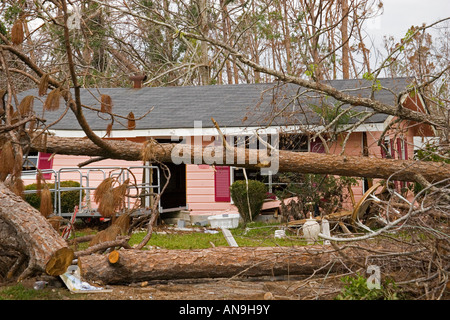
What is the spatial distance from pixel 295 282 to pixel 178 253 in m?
1.51

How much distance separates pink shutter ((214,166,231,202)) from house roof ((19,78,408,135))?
1359 millimetres

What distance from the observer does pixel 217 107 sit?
15.0m

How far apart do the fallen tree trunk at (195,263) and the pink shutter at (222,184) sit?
7456 millimetres

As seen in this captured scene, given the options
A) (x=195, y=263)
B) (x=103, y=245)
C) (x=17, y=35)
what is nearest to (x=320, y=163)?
(x=195, y=263)

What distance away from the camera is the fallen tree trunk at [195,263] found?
6203 mm

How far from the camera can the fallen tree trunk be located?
6203 millimetres

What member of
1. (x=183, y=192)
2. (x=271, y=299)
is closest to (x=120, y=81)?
(x=183, y=192)

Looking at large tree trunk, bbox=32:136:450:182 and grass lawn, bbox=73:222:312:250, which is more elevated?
large tree trunk, bbox=32:136:450:182

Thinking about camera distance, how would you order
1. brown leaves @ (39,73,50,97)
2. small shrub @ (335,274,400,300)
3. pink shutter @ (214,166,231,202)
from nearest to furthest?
1. small shrub @ (335,274,400,300)
2. brown leaves @ (39,73,50,97)
3. pink shutter @ (214,166,231,202)

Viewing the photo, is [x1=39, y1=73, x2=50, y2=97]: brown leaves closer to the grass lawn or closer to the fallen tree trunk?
the fallen tree trunk

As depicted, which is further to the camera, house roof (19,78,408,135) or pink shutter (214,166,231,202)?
pink shutter (214,166,231,202)

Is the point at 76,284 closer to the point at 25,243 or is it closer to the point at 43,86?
the point at 25,243

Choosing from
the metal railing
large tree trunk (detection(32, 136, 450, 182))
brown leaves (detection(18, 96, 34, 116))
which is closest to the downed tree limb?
large tree trunk (detection(32, 136, 450, 182))
